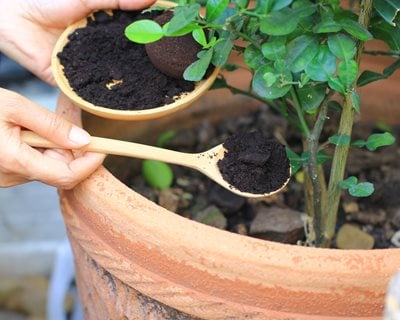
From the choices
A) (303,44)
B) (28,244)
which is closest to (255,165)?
(303,44)

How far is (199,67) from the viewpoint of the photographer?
2.90ft

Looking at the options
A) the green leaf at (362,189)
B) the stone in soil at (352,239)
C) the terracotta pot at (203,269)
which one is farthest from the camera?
the stone in soil at (352,239)

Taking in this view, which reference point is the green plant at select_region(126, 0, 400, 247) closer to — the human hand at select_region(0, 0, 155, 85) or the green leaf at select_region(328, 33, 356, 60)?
the green leaf at select_region(328, 33, 356, 60)

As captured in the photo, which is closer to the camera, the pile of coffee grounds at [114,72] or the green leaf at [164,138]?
the pile of coffee grounds at [114,72]

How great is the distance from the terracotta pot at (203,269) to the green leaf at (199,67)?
0.17 metres

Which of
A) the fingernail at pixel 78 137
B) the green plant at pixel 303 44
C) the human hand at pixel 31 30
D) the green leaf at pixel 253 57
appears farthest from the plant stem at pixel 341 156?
the human hand at pixel 31 30

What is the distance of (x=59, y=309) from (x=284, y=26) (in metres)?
0.93

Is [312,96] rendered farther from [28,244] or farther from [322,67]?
[28,244]

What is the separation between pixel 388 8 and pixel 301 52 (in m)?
0.11

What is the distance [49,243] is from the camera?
178cm

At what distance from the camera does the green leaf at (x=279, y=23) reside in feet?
2.56

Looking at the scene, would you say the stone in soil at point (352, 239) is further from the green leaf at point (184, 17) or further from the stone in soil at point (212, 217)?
the green leaf at point (184, 17)

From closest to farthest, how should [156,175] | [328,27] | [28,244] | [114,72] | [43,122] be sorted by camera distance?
[328,27] → [43,122] → [114,72] → [156,175] → [28,244]

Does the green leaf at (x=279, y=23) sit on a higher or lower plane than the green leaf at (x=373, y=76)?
higher
